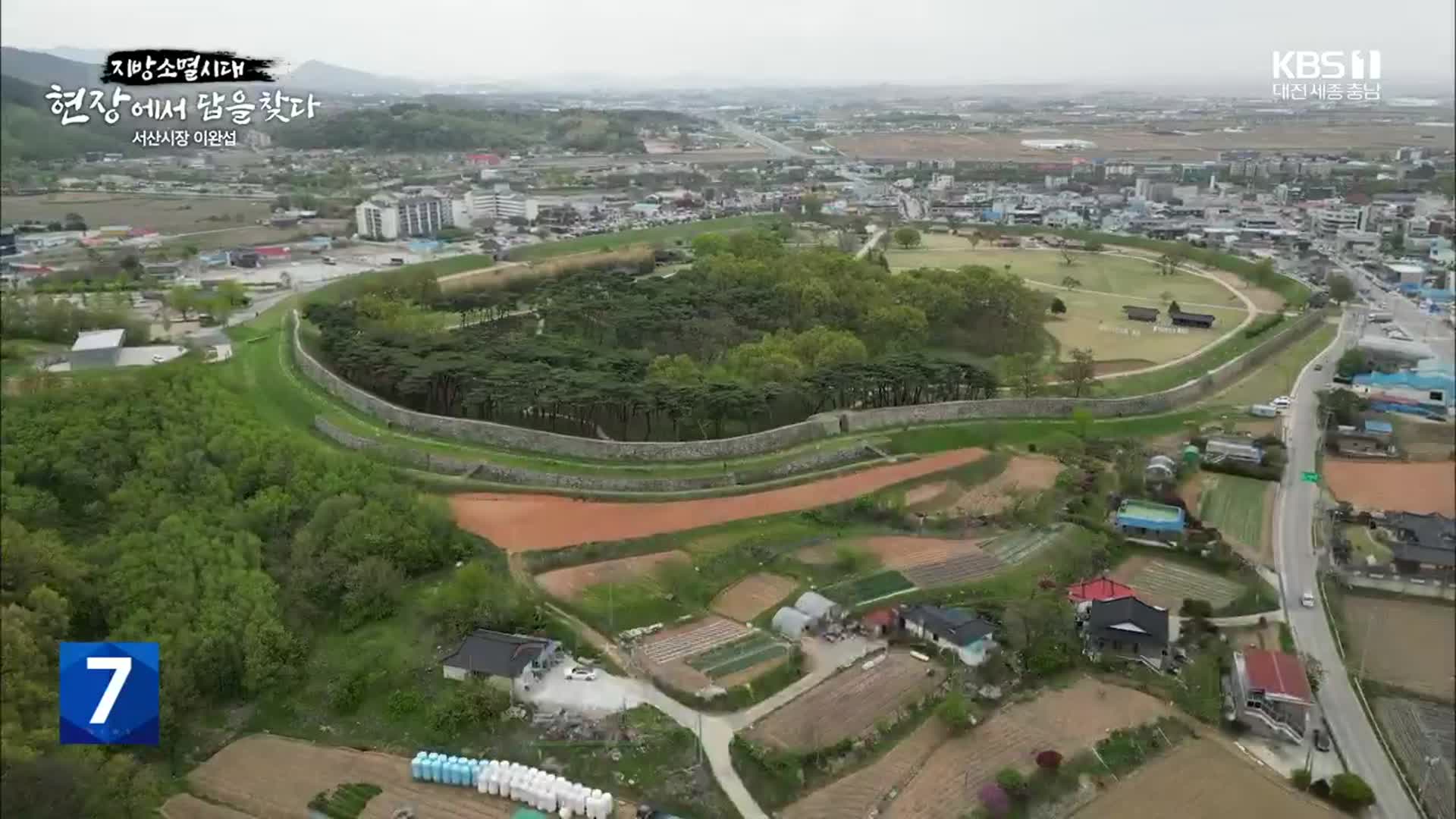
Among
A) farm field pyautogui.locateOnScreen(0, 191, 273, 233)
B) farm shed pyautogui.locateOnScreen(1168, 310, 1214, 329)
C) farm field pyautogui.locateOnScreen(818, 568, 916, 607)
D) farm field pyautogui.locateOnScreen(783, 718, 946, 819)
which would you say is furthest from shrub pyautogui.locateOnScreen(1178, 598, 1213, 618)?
farm field pyautogui.locateOnScreen(0, 191, 273, 233)

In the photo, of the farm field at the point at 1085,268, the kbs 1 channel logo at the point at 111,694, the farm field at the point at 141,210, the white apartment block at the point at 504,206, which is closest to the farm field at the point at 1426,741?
the kbs 1 channel logo at the point at 111,694

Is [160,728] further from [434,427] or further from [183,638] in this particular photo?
[434,427]

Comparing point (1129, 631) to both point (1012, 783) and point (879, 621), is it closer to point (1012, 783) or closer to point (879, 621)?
point (879, 621)

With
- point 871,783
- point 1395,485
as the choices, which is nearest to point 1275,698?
point 871,783

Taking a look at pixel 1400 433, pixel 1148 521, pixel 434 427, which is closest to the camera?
pixel 1148 521

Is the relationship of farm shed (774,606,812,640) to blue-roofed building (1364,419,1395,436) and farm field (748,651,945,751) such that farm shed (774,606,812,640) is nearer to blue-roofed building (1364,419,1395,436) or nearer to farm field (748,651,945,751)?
farm field (748,651,945,751)

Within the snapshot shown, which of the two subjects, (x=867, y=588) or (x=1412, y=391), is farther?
(x=1412, y=391)

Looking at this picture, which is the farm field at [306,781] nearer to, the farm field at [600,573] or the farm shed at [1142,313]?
the farm field at [600,573]

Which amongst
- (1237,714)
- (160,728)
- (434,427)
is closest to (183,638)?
(160,728)
